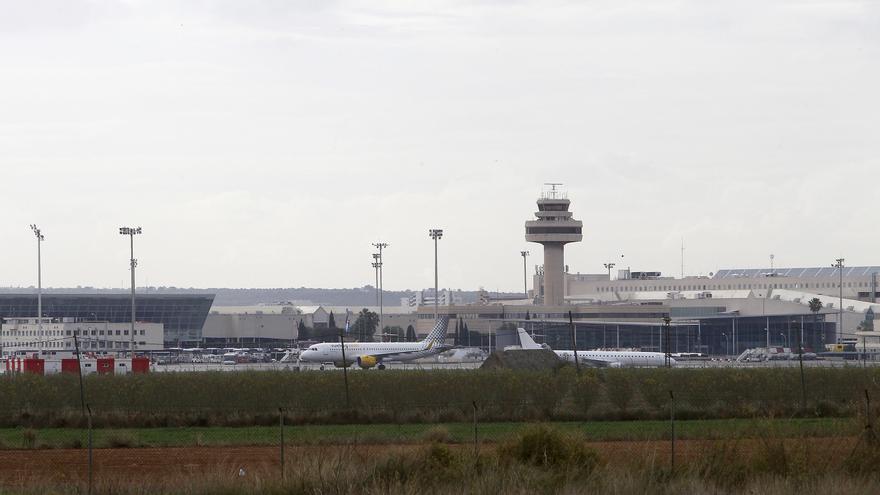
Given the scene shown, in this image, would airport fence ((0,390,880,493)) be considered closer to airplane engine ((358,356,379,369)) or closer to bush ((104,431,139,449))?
bush ((104,431,139,449))

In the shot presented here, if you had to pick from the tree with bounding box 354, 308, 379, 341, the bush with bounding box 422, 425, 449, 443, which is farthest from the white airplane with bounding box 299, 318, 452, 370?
the tree with bounding box 354, 308, 379, 341

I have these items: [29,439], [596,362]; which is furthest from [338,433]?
[596,362]

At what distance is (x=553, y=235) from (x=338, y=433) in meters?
141

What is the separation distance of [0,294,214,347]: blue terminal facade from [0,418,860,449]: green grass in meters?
125

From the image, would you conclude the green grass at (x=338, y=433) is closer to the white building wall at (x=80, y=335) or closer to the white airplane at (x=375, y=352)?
the white airplane at (x=375, y=352)

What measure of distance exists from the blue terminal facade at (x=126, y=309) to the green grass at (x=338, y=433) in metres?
125

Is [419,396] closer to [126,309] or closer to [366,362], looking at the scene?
[366,362]

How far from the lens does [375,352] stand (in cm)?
11156

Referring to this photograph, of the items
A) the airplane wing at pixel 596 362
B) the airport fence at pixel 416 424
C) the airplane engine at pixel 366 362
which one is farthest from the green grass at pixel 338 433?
the airplane engine at pixel 366 362

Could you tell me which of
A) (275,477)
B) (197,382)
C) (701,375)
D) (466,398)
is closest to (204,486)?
(275,477)

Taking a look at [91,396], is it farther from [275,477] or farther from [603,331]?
[603,331]

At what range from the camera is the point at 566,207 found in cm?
18625

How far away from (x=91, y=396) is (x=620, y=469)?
36284 mm

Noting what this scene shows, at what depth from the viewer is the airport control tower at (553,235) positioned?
600 ft
